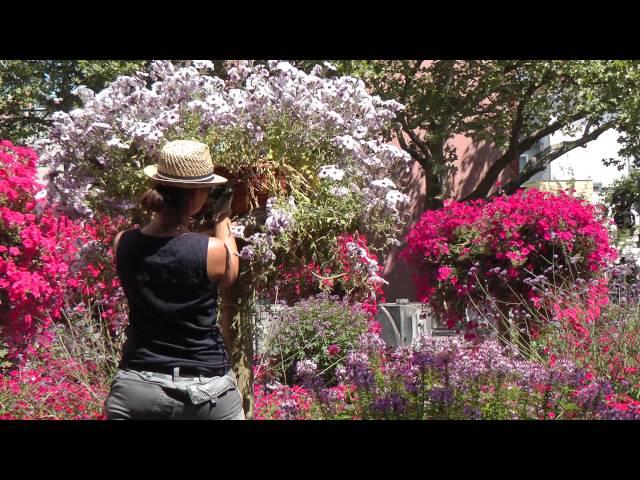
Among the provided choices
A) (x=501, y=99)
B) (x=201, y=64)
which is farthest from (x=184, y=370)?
(x=501, y=99)

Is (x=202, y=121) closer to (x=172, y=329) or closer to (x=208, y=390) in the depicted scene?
(x=172, y=329)

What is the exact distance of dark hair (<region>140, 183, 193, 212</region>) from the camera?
8.11 feet

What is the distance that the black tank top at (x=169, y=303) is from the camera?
2.35m

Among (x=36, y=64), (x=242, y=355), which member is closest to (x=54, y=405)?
(x=242, y=355)

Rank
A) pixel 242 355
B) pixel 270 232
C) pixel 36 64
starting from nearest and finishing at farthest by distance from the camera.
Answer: pixel 270 232 < pixel 242 355 < pixel 36 64

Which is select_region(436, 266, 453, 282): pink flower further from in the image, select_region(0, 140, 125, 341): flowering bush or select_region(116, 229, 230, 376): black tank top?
select_region(116, 229, 230, 376): black tank top

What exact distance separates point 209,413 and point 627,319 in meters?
3.24

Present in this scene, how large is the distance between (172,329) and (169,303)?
0.26ft

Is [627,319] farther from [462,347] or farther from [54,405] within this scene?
[54,405]

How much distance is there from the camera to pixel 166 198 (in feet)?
8.21

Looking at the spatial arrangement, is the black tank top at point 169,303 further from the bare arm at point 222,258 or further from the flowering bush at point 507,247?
the flowering bush at point 507,247

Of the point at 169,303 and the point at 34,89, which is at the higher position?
the point at 34,89

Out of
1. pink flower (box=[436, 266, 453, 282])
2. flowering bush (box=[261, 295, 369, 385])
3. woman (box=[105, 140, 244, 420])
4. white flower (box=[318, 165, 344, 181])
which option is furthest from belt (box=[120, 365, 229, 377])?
pink flower (box=[436, 266, 453, 282])

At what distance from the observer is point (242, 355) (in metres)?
3.67
